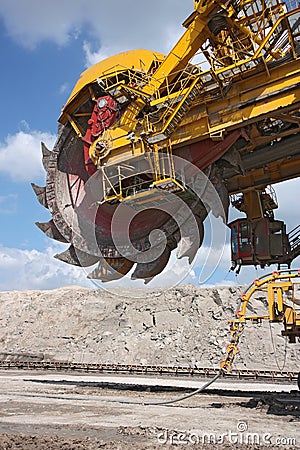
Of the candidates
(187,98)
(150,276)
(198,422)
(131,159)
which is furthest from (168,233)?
(198,422)

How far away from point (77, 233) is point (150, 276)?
85.3 inches

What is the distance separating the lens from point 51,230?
40.0 ft

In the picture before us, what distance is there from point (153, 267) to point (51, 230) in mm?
2975

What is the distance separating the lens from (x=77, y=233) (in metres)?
11.8

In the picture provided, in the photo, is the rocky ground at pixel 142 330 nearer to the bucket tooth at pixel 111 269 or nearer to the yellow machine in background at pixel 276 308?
the bucket tooth at pixel 111 269

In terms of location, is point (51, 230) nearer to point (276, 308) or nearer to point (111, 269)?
point (111, 269)

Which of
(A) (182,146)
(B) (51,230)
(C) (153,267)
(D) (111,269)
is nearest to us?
(A) (182,146)

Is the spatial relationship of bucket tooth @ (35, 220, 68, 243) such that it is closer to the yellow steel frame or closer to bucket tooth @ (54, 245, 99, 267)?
bucket tooth @ (54, 245, 99, 267)

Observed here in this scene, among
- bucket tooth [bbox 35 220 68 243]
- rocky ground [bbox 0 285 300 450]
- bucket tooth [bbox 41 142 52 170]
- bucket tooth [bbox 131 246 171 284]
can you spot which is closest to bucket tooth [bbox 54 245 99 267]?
bucket tooth [bbox 35 220 68 243]

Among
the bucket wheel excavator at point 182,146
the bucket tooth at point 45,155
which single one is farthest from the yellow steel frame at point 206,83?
the bucket tooth at point 45,155

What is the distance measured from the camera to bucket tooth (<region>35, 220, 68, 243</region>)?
1214 centimetres

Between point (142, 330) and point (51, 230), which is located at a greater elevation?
point (51, 230)

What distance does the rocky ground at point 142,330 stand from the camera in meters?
22.5

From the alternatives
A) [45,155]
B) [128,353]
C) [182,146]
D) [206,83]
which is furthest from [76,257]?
[128,353]
